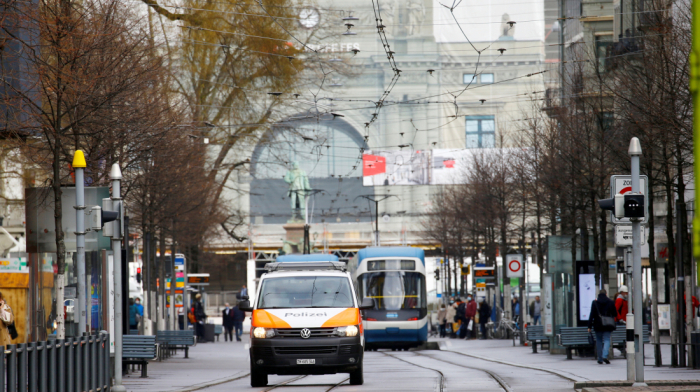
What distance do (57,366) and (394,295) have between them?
22583mm

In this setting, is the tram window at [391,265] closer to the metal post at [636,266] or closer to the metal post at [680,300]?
the metal post at [680,300]

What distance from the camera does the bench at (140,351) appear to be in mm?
20828

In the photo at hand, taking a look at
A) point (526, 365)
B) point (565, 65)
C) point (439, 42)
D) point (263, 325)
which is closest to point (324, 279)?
point (263, 325)

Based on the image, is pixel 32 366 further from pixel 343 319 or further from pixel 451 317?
pixel 451 317

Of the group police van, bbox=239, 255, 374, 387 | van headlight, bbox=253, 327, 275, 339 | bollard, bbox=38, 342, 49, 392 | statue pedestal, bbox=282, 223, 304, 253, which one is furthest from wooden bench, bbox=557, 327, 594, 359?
statue pedestal, bbox=282, 223, 304, 253

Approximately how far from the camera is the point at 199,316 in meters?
43.9

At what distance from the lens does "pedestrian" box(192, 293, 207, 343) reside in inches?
1713

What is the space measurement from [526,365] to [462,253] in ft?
111

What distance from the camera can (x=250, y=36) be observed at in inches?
1326

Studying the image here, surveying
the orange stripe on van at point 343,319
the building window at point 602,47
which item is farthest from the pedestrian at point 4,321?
the building window at point 602,47

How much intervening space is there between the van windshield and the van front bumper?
0.80 metres

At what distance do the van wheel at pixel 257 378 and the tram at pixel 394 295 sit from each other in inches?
684

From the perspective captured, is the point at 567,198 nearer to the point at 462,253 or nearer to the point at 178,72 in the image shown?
the point at 178,72

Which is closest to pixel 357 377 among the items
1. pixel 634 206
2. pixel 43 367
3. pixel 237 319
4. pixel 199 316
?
pixel 634 206
